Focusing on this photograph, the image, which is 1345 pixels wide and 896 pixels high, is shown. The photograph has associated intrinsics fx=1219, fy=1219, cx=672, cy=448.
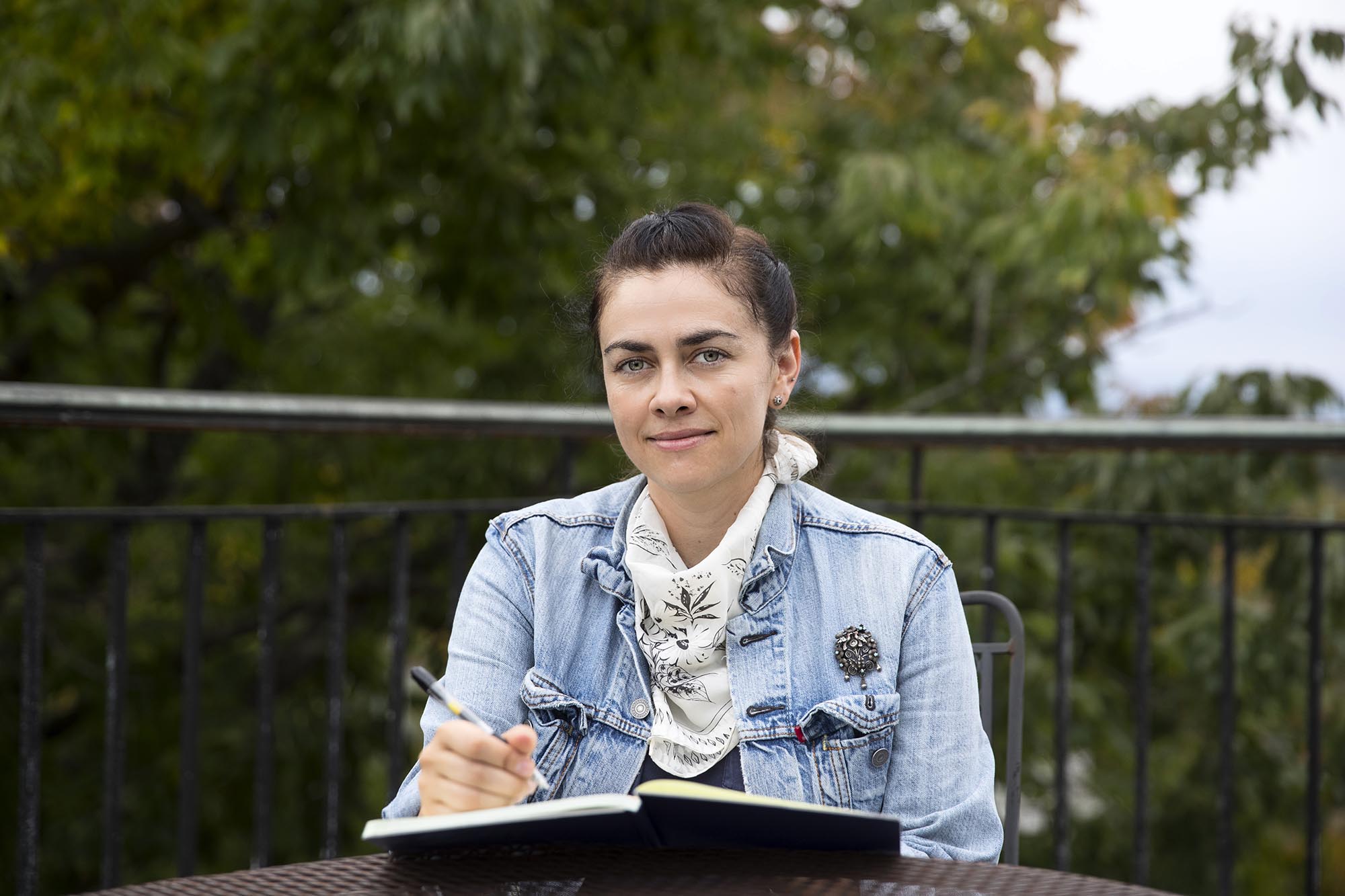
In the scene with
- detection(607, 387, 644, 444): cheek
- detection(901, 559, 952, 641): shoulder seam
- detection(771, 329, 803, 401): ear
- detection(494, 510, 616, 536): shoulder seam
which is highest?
detection(771, 329, 803, 401): ear

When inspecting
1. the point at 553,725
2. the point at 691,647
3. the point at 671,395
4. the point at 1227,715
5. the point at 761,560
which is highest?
the point at 671,395

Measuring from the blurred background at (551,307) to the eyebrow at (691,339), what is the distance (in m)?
1.57

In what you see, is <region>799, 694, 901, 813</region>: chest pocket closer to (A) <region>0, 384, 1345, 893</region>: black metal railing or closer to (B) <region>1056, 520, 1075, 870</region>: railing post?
(A) <region>0, 384, 1345, 893</region>: black metal railing

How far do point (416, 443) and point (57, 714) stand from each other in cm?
196

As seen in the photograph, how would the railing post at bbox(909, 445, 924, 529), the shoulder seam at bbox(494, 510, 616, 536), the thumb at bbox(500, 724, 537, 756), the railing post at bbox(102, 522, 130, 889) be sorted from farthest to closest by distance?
the railing post at bbox(909, 445, 924, 529) → the railing post at bbox(102, 522, 130, 889) → the shoulder seam at bbox(494, 510, 616, 536) → the thumb at bbox(500, 724, 537, 756)

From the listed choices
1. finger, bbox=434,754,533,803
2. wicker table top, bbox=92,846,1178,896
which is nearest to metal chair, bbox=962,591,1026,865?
wicker table top, bbox=92,846,1178,896

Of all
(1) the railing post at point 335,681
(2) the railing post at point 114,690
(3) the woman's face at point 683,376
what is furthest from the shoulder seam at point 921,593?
(2) the railing post at point 114,690

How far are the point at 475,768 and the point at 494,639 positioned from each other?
1.14ft

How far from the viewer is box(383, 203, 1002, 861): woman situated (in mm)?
1496

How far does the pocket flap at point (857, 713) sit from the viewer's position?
4.85 ft

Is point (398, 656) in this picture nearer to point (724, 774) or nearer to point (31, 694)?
point (31, 694)

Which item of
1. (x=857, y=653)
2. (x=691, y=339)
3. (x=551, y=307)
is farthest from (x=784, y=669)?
(x=551, y=307)

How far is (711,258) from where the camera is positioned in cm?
162

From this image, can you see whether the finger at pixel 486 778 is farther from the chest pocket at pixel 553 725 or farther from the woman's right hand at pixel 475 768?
the chest pocket at pixel 553 725
